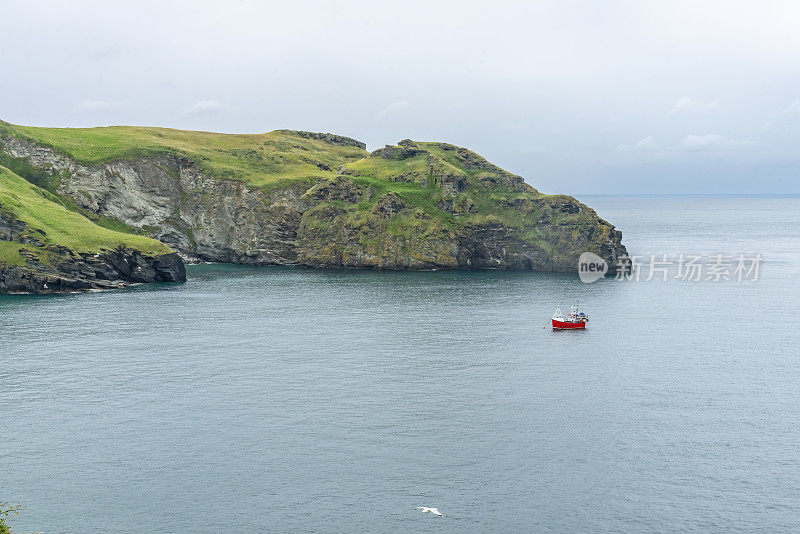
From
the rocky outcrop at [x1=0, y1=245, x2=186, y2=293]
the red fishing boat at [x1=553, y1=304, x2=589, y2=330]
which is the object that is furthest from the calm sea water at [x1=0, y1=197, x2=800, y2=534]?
the rocky outcrop at [x1=0, y1=245, x2=186, y2=293]

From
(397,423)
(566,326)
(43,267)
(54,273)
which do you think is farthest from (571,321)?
(43,267)

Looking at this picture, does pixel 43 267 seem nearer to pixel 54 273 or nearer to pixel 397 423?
pixel 54 273

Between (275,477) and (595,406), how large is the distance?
48.5 meters

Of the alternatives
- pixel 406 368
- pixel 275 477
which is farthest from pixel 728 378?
pixel 275 477

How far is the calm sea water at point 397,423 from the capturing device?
220 ft

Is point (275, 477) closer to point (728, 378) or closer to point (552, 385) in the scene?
point (552, 385)

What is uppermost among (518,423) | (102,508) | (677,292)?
(677,292)

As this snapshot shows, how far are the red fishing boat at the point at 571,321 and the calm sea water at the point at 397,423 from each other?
11.0 feet

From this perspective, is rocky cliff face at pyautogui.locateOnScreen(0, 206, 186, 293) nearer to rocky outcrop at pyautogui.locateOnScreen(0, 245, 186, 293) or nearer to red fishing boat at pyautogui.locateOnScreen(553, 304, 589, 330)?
rocky outcrop at pyautogui.locateOnScreen(0, 245, 186, 293)

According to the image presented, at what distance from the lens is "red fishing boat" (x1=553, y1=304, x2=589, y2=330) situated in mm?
145875

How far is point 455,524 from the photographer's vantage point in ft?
210

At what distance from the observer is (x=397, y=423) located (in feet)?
291

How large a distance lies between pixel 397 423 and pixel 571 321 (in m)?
71.2

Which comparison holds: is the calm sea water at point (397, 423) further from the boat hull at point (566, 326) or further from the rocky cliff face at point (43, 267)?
the rocky cliff face at point (43, 267)
